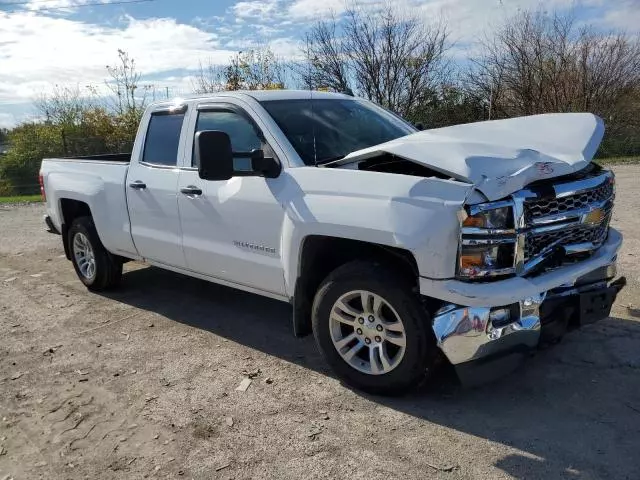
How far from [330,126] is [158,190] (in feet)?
5.24

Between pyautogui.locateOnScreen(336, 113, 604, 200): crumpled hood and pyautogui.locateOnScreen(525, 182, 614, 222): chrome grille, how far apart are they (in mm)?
147

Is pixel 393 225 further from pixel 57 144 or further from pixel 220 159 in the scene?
pixel 57 144

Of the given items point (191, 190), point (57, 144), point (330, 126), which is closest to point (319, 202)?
point (330, 126)

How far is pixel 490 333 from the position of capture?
10.2 ft

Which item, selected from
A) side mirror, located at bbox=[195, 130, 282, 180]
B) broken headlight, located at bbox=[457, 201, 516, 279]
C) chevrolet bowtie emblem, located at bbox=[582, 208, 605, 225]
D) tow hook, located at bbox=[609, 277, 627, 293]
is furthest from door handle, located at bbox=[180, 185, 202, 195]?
tow hook, located at bbox=[609, 277, 627, 293]

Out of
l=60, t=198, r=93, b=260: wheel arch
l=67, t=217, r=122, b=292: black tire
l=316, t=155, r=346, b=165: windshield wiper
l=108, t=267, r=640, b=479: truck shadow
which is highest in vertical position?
l=316, t=155, r=346, b=165: windshield wiper

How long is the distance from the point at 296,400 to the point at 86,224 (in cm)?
353

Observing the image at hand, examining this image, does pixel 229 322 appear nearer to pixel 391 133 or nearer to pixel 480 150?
pixel 391 133

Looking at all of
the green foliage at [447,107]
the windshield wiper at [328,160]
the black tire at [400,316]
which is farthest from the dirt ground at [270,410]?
the green foliage at [447,107]

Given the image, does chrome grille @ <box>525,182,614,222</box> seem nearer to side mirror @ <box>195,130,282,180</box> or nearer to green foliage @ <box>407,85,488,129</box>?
side mirror @ <box>195,130,282,180</box>

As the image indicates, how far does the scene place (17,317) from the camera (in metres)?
5.53

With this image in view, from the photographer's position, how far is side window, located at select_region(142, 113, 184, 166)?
16.1 ft

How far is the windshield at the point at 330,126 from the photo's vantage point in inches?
161

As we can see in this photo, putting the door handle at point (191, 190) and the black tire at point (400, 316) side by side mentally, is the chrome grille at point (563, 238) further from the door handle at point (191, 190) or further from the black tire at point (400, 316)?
the door handle at point (191, 190)
